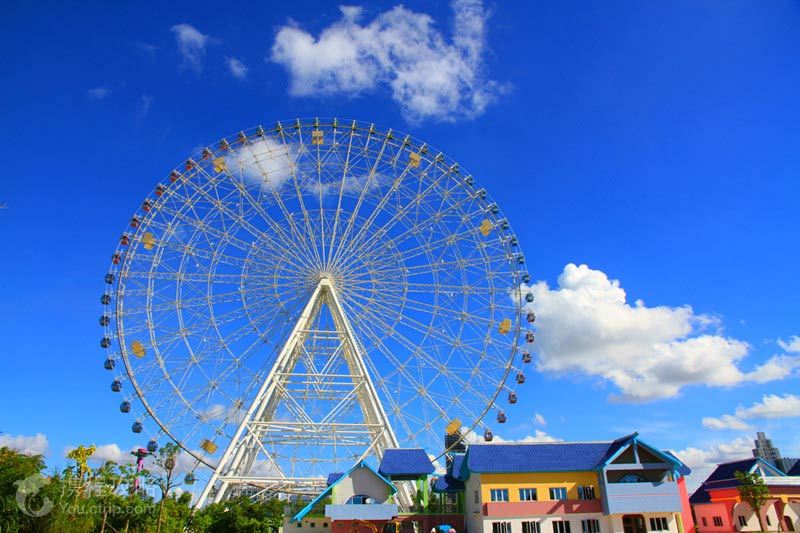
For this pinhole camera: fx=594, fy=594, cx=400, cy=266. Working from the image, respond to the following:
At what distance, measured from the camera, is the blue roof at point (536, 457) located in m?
36.9

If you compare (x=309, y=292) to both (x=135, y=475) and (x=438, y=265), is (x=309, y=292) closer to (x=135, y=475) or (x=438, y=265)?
(x=438, y=265)

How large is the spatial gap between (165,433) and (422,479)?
710 inches

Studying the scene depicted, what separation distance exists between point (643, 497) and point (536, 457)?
6.55 meters

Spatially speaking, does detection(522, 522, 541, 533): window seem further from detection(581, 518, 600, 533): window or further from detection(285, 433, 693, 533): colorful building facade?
detection(581, 518, 600, 533): window

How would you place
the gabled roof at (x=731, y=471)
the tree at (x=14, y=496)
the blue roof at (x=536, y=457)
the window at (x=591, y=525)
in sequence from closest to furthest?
1. the tree at (x=14, y=496)
2. the window at (x=591, y=525)
3. the blue roof at (x=536, y=457)
4. the gabled roof at (x=731, y=471)

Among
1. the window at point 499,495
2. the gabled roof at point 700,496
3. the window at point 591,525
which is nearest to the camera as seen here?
the window at point 591,525

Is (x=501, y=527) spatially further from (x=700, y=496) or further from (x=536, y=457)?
(x=700, y=496)

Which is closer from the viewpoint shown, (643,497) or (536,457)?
(643,497)


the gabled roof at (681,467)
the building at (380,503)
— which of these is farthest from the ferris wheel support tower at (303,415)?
the gabled roof at (681,467)

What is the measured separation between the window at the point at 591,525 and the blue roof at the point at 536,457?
10.0 ft

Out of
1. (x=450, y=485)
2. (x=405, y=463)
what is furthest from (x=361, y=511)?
(x=450, y=485)

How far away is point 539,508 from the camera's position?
119ft

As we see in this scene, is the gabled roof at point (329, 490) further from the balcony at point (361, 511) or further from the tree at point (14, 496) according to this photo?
the tree at point (14, 496)

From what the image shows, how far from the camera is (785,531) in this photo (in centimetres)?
4284
